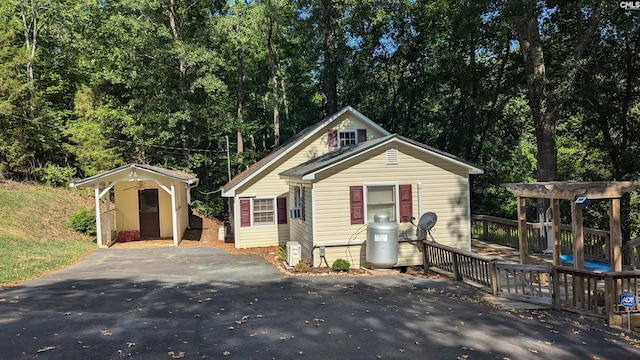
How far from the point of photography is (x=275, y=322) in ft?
21.7

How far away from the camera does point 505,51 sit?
2269cm

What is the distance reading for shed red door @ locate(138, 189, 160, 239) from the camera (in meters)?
18.8

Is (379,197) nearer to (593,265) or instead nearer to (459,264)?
(459,264)

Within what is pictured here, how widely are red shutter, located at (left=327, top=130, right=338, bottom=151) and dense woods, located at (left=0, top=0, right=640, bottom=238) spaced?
667 cm

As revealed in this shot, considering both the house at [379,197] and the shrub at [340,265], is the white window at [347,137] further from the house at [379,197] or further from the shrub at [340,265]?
the shrub at [340,265]

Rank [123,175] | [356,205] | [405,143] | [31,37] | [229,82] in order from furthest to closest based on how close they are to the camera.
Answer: [229,82] < [31,37] < [123,175] < [405,143] < [356,205]

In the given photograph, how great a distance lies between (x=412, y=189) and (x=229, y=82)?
64.5ft

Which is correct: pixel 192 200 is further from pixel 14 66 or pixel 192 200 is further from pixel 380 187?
pixel 380 187

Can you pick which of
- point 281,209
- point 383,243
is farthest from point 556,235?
point 281,209

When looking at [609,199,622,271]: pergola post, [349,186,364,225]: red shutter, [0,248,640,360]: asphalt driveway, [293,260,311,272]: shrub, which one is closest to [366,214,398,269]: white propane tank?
[349,186,364,225]: red shutter

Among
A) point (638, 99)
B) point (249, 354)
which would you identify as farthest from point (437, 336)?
point (638, 99)

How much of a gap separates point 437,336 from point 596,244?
8.12 metres

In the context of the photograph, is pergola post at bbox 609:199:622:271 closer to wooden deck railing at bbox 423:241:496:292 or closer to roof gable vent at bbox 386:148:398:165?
wooden deck railing at bbox 423:241:496:292

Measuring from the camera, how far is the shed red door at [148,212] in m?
18.8
